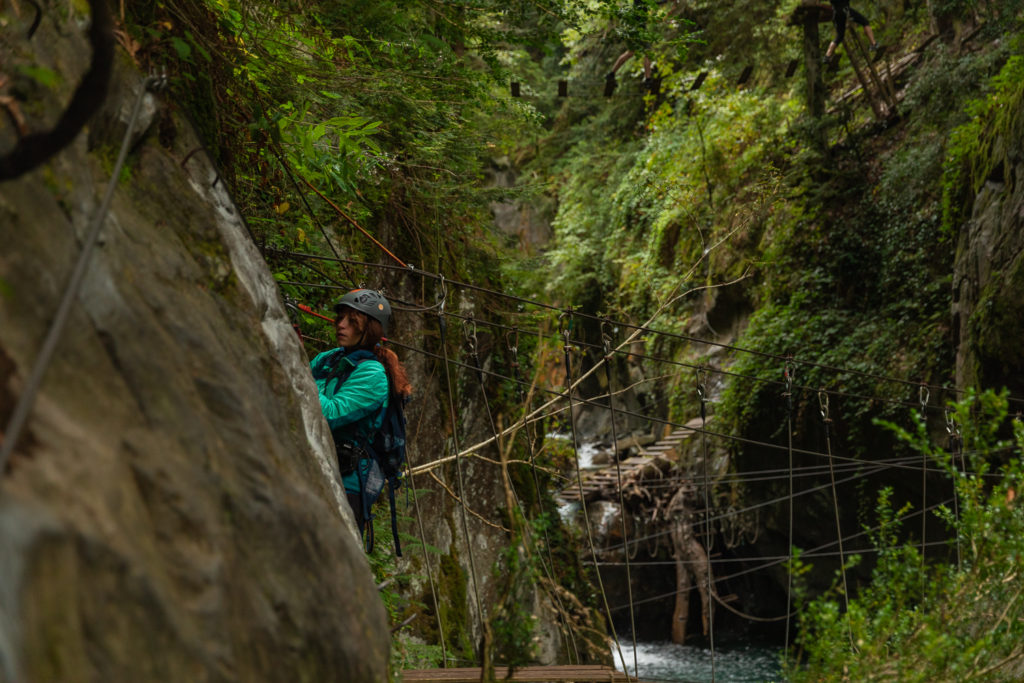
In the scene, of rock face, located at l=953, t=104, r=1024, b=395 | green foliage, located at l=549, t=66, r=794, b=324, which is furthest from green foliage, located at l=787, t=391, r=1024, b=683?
green foliage, located at l=549, t=66, r=794, b=324

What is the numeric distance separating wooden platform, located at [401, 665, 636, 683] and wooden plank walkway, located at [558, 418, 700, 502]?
7500 millimetres

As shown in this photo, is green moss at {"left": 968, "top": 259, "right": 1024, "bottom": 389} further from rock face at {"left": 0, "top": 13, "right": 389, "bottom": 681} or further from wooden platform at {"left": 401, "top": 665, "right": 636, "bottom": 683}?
rock face at {"left": 0, "top": 13, "right": 389, "bottom": 681}

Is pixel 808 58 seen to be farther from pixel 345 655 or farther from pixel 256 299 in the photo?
pixel 345 655

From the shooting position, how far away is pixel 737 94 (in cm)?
1242

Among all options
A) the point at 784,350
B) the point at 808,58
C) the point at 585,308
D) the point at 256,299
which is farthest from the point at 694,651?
the point at 256,299

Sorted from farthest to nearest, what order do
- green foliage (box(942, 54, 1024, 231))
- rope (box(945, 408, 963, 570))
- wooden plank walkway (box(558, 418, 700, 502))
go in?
wooden plank walkway (box(558, 418, 700, 502)) → green foliage (box(942, 54, 1024, 231)) → rope (box(945, 408, 963, 570))

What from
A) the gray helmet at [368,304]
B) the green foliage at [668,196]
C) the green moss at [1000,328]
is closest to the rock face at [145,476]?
the gray helmet at [368,304]

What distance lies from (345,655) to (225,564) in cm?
35

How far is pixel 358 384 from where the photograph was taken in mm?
2695

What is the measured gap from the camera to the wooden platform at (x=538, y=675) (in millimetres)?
2623

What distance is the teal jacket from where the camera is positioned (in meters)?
2.65

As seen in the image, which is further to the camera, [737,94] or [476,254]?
[737,94]

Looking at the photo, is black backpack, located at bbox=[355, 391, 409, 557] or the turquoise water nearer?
black backpack, located at bbox=[355, 391, 409, 557]

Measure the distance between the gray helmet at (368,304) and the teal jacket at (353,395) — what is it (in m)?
0.15
